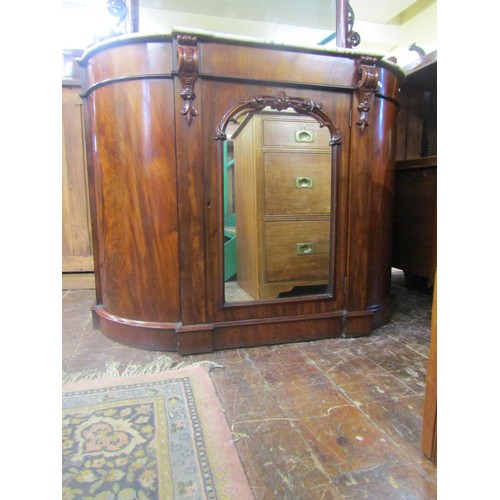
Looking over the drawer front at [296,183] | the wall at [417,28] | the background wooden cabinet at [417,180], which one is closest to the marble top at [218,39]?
the drawer front at [296,183]

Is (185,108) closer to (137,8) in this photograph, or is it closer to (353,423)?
(137,8)

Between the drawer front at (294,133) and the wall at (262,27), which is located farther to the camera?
the wall at (262,27)

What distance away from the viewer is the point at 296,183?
1.55 meters

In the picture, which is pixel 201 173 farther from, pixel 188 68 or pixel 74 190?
pixel 74 190

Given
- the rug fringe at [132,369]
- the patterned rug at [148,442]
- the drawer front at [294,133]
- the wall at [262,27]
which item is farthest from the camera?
the wall at [262,27]

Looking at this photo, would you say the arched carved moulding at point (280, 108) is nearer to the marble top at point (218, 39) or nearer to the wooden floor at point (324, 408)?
the marble top at point (218, 39)

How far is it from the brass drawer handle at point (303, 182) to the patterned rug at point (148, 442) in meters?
0.87

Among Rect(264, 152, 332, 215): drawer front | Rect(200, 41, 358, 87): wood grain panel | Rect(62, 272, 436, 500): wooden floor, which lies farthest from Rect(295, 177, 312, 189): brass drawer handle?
Rect(62, 272, 436, 500): wooden floor

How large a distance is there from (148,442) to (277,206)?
102 cm

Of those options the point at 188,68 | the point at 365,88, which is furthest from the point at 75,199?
the point at 365,88

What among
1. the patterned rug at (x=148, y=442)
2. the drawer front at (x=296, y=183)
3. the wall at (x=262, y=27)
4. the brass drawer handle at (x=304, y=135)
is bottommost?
the patterned rug at (x=148, y=442)

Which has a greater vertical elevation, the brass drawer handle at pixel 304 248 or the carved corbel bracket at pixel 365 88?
the carved corbel bracket at pixel 365 88

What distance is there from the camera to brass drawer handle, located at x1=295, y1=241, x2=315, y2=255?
1.59m

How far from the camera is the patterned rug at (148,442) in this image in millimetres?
743
